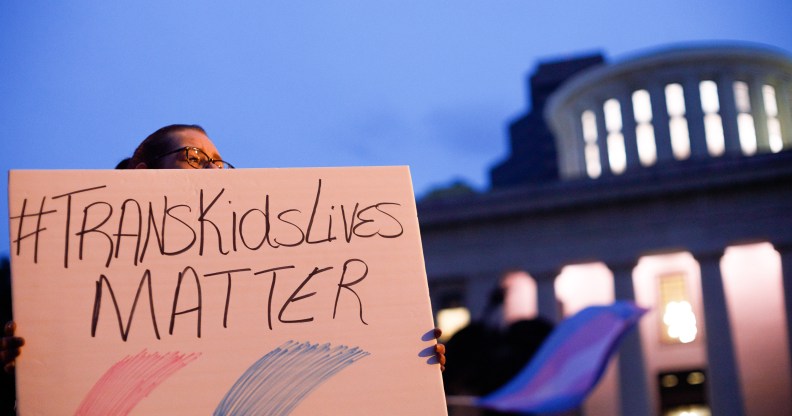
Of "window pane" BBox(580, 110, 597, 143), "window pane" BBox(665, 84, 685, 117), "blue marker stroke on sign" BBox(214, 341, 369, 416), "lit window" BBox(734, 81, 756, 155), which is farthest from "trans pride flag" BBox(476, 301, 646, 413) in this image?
"window pane" BBox(580, 110, 597, 143)

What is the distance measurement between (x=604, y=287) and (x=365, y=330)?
→ 33.9m

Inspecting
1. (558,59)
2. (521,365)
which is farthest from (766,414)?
(558,59)

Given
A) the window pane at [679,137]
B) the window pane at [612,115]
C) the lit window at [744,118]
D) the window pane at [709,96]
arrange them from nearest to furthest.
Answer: the window pane at [679,137] → the lit window at [744,118] → the window pane at [709,96] → the window pane at [612,115]

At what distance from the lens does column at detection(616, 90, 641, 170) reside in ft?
144

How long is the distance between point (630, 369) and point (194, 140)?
104 feet

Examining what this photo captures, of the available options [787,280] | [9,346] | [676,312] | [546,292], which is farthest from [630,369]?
[9,346]

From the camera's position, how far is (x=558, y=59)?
91.3 m

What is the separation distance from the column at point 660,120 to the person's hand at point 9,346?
140 ft

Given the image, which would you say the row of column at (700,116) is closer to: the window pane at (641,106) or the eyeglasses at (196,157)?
the window pane at (641,106)

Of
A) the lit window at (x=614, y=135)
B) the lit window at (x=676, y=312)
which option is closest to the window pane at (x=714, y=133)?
the lit window at (x=614, y=135)

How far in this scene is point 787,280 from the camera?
32750mm

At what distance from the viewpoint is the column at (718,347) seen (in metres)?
31.6

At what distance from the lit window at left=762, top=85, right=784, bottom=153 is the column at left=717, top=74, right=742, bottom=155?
177 cm

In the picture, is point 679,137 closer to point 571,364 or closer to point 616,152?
point 616,152
